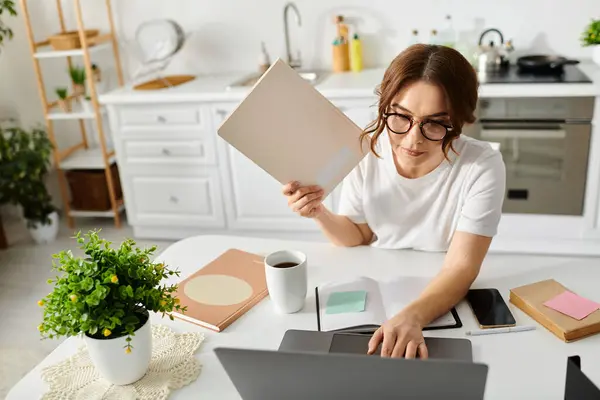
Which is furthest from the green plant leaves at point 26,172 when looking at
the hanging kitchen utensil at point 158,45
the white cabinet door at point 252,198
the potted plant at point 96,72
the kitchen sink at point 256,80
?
the kitchen sink at point 256,80

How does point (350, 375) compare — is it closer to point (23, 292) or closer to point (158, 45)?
point (23, 292)

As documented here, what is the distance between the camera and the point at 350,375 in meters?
0.81

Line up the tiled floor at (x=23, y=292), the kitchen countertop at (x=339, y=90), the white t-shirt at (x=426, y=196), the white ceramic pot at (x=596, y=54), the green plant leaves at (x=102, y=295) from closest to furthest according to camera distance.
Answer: the green plant leaves at (x=102, y=295) < the white t-shirt at (x=426, y=196) < the tiled floor at (x=23, y=292) < the kitchen countertop at (x=339, y=90) < the white ceramic pot at (x=596, y=54)

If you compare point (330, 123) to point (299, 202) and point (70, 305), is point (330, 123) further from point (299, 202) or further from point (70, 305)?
point (70, 305)

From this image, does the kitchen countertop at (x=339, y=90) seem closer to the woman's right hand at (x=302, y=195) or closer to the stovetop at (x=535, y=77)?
the stovetop at (x=535, y=77)

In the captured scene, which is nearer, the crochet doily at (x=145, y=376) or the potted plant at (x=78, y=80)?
the crochet doily at (x=145, y=376)

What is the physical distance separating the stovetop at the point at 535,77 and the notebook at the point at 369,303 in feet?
5.88

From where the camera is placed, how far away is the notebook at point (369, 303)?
3.78ft

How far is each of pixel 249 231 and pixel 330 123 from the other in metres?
2.14

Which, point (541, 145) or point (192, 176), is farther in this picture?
point (192, 176)

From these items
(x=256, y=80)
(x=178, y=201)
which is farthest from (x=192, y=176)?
(x=256, y=80)

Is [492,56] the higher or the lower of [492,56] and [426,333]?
the higher

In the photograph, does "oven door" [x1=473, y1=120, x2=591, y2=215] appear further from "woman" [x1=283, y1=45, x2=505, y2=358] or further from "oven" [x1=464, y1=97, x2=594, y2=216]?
"woman" [x1=283, y1=45, x2=505, y2=358]

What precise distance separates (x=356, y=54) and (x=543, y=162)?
1.11 meters
